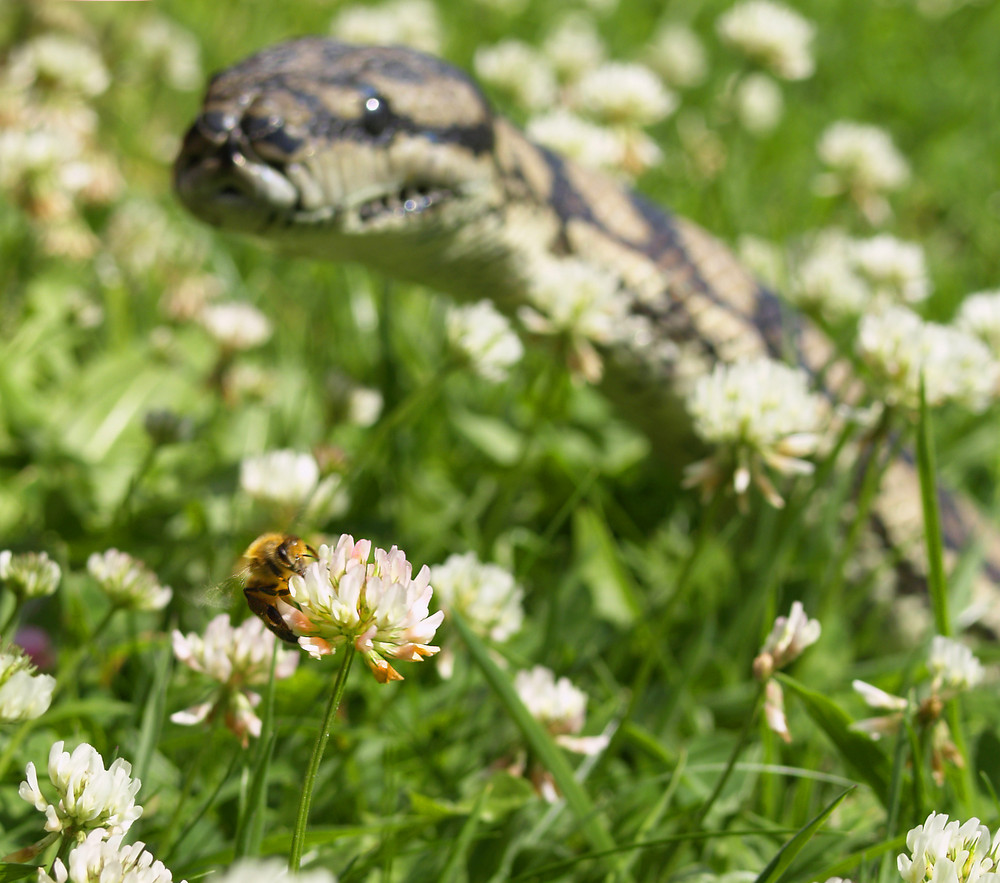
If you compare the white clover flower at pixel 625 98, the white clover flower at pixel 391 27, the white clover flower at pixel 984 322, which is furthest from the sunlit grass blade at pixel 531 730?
the white clover flower at pixel 391 27

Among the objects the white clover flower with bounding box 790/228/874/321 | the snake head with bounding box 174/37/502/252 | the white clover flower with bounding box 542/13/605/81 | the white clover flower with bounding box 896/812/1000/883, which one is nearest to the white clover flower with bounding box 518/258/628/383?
the snake head with bounding box 174/37/502/252

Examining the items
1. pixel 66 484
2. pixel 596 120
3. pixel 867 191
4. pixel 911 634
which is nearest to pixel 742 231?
pixel 867 191

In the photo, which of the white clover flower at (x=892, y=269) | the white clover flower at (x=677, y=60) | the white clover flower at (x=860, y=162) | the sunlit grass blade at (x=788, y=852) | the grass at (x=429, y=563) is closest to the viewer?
the sunlit grass blade at (x=788, y=852)

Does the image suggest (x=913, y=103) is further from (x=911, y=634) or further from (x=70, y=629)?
(x=70, y=629)

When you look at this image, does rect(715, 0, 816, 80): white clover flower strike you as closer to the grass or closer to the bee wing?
the grass

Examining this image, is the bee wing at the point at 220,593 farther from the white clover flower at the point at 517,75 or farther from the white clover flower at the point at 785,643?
the white clover flower at the point at 517,75

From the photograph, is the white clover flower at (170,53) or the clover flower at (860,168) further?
the white clover flower at (170,53)
